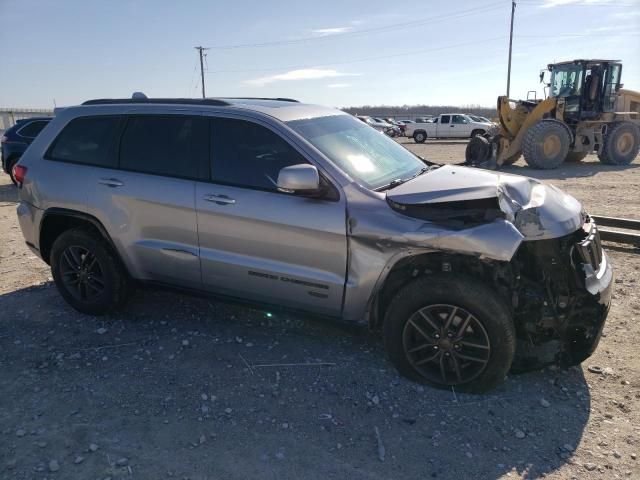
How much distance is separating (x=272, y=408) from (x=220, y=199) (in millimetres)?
1553

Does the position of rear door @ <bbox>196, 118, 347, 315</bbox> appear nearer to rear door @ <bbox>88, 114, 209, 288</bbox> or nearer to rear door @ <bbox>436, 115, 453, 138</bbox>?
rear door @ <bbox>88, 114, 209, 288</bbox>

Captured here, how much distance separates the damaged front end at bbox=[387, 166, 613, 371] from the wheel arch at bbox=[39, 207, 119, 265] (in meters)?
2.57

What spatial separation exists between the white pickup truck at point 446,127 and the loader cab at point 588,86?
639 inches

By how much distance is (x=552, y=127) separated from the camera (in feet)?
49.3

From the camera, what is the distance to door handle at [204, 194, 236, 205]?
3717 mm

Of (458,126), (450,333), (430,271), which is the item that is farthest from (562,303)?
(458,126)

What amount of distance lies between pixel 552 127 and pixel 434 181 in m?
13.3

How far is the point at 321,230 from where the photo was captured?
342 cm

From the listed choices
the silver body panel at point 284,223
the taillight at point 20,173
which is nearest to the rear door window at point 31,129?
the taillight at point 20,173

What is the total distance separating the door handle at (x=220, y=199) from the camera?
372cm

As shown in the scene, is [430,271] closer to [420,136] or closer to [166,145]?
[166,145]

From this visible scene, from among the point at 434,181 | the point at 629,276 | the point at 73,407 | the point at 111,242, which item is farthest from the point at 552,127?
the point at 73,407

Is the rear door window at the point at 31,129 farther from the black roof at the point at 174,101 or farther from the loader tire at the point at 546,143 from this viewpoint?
the loader tire at the point at 546,143

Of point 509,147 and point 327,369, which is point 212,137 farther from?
point 509,147
